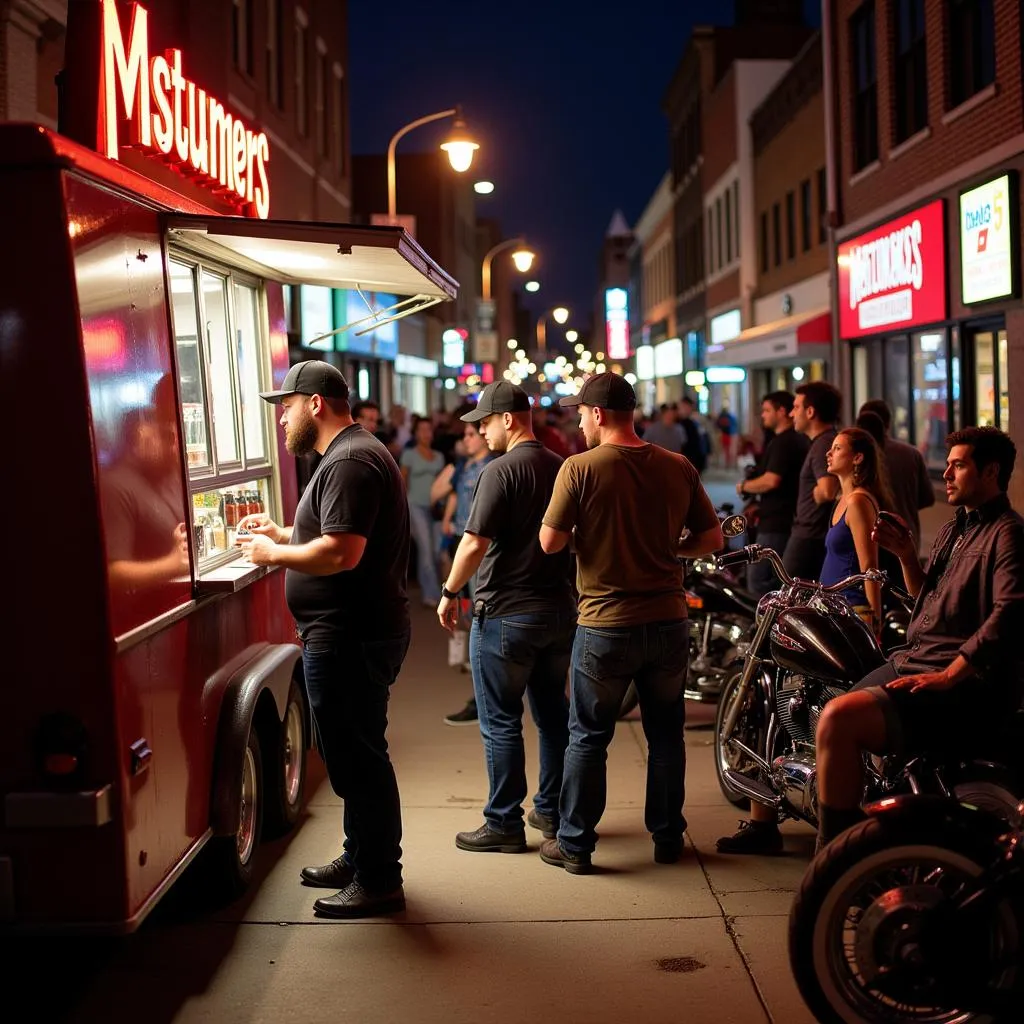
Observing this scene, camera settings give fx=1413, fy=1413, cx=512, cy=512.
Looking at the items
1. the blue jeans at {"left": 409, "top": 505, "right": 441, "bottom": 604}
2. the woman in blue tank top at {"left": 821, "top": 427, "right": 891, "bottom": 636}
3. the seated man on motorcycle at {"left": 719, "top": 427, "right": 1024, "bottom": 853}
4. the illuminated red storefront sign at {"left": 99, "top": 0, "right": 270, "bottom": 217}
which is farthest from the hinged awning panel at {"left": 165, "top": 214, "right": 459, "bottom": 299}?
the blue jeans at {"left": 409, "top": 505, "right": 441, "bottom": 604}

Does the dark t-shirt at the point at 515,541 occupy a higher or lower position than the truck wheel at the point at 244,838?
higher

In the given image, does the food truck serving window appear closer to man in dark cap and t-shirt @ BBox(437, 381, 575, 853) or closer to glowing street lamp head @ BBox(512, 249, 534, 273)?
man in dark cap and t-shirt @ BBox(437, 381, 575, 853)

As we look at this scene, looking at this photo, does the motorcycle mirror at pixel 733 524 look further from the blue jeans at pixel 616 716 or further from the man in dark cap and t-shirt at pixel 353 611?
the man in dark cap and t-shirt at pixel 353 611

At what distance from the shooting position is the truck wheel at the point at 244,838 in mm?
5613

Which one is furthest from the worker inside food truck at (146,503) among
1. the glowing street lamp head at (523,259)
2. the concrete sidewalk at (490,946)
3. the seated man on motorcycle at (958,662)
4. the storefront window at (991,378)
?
the glowing street lamp head at (523,259)

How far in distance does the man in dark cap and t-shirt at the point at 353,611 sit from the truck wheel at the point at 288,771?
95 centimetres

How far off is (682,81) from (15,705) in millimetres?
51647

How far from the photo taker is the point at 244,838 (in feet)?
19.7

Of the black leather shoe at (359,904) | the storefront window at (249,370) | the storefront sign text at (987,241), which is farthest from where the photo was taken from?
the storefront sign text at (987,241)

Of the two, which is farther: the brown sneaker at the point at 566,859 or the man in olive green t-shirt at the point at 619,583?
the brown sneaker at the point at 566,859

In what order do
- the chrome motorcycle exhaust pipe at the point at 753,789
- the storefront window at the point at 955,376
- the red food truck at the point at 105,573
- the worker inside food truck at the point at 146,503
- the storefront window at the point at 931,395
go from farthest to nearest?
1. the storefront window at the point at 931,395
2. the storefront window at the point at 955,376
3. the chrome motorcycle exhaust pipe at the point at 753,789
4. the worker inside food truck at the point at 146,503
5. the red food truck at the point at 105,573

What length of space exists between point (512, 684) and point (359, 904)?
1286mm

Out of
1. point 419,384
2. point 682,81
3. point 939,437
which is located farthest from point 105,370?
point 682,81

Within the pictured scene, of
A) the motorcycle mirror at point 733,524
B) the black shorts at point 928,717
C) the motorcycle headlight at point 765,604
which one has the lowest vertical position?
the black shorts at point 928,717
